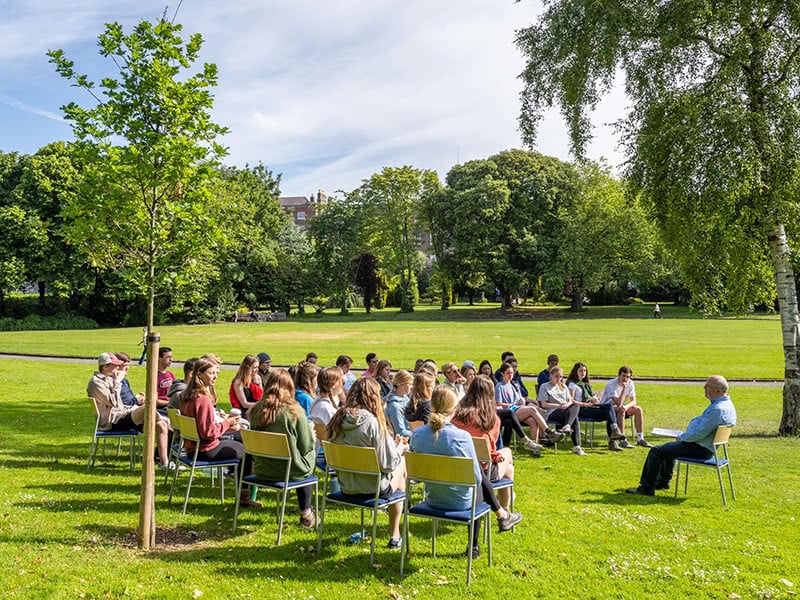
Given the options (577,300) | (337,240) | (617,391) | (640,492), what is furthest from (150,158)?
(337,240)

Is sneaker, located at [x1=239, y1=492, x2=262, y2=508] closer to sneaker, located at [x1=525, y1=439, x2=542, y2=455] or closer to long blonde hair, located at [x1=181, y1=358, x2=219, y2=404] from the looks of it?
long blonde hair, located at [x1=181, y1=358, x2=219, y2=404]

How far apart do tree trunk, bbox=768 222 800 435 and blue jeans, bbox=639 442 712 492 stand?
5.61m

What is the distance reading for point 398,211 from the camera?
227 ft

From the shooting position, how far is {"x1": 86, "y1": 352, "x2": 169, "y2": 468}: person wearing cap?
28.6ft

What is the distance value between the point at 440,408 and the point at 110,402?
18.2ft

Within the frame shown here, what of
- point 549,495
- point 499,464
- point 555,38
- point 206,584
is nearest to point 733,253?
point 555,38

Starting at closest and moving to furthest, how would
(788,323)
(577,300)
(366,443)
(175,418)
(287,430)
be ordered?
(366,443), (287,430), (175,418), (788,323), (577,300)

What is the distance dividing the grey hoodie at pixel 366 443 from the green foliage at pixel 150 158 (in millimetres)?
2619

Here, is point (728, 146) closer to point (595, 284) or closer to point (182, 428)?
point (182, 428)

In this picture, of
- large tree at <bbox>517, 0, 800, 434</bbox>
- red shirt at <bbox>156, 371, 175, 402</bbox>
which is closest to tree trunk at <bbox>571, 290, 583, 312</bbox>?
large tree at <bbox>517, 0, 800, 434</bbox>

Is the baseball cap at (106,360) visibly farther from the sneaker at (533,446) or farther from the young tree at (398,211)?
the young tree at (398,211)

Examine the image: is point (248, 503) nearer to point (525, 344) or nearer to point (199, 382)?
point (199, 382)

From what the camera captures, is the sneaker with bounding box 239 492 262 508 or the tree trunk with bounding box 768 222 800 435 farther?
the tree trunk with bounding box 768 222 800 435

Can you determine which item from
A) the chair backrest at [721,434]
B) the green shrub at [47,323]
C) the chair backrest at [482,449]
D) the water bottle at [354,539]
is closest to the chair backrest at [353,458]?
the water bottle at [354,539]
